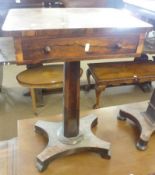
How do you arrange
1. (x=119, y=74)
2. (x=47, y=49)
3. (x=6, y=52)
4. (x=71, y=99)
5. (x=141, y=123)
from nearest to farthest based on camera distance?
(x=47, y=49), (x=71, y=99), (x=141, y=123), (x=6, y=52), (x=119, y=74)

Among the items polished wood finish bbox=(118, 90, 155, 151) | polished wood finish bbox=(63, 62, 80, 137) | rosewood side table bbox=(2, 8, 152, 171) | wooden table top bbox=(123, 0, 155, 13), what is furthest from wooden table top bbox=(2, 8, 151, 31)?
polished wood finish bbox=(118, 90, 155, 151)

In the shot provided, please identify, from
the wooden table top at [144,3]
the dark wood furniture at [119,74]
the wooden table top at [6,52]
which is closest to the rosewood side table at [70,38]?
the wooden table top at [144,3]

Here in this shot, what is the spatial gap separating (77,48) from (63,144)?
0.51 m

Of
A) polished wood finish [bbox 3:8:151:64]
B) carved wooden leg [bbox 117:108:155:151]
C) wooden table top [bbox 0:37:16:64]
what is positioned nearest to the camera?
polished wood finish [bbox 3:8:151:64]

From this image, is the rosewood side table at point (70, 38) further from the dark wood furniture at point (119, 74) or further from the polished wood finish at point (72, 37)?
the dark wood furniture at point (119, 74)

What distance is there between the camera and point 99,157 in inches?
43.3

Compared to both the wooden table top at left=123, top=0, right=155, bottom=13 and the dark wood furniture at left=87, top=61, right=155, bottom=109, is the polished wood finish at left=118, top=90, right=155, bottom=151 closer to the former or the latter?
the wooden table top at left=123, top=0, right=155, bottom=13

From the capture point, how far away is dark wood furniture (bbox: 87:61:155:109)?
6.24 feet

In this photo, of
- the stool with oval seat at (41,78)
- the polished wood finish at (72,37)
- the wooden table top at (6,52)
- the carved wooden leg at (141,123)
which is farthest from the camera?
the stool with oval seat at (41,78)

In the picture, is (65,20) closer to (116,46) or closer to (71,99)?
(116,46)

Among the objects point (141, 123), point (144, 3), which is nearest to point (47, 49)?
point (141, 123)

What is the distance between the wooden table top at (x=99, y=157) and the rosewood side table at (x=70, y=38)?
0.20ft

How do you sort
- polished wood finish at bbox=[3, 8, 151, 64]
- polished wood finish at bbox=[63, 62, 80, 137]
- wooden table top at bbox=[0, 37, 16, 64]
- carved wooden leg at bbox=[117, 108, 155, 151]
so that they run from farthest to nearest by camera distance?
wooden table top at bbox=[0, 37, 16, 64], carved wooden leg at bbox=[117, 108, 155, 151], polished wood finish at bbox=[63, 62, 80, 137], polished wood finish at bbox=[3, 8, 151, 64]

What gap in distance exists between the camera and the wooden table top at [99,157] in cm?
103
